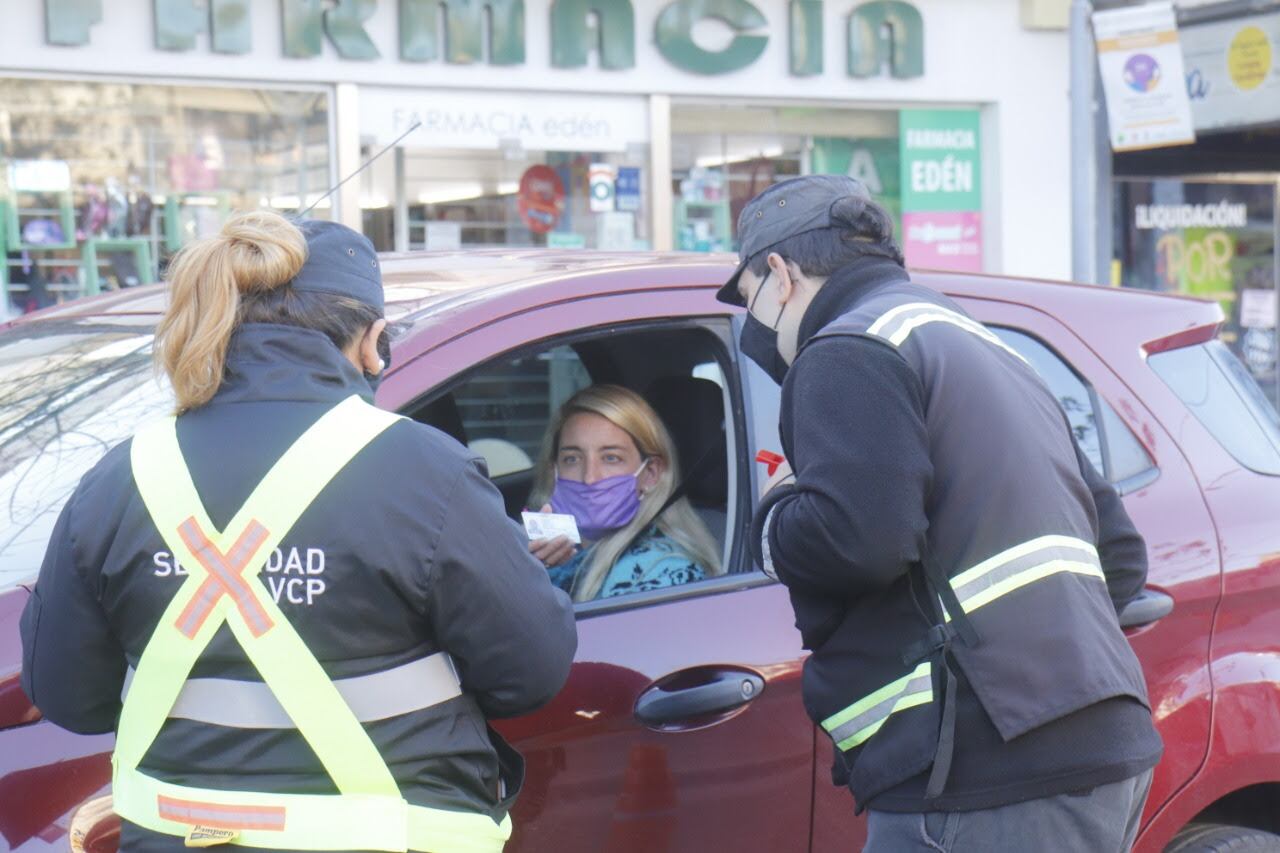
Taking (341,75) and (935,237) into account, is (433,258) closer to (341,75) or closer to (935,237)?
(341,75)

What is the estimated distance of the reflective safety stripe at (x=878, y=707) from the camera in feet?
7.20

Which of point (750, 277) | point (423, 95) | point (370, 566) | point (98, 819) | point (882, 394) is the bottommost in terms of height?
point (98, 819)

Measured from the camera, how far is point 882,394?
7.04ft

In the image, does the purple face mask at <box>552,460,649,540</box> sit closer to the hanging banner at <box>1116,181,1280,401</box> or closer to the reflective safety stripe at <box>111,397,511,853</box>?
the reflective safety stripe at <box>111,397,511,853</box>

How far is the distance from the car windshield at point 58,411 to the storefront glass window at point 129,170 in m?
5.90

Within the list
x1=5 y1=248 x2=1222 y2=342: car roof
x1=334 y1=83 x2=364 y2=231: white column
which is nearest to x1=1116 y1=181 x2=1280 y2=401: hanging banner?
x1=334 y1=83 x2=364 y2=231: white column

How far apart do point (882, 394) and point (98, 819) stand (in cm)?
117

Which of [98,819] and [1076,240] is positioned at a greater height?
[1076,240]

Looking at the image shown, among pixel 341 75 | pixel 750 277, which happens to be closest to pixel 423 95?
pixel 341 75

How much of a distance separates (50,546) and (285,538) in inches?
14.2

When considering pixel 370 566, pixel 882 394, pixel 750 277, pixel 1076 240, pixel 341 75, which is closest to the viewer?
pixel 370 566

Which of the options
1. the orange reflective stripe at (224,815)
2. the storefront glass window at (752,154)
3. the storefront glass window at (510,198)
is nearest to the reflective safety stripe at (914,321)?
the orange reflective stripe at (224,815)

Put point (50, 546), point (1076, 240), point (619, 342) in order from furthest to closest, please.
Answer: point (1076, 240) → point (619, 342) → point (50, 546)

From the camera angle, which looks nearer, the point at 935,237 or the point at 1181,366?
the point at 1181,366
